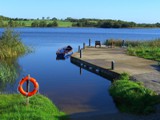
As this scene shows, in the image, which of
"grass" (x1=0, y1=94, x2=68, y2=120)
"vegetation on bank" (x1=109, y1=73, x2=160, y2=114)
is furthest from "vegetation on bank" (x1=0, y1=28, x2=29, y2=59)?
"grass" (x1=0, y1=94, x2=68, y2=120)

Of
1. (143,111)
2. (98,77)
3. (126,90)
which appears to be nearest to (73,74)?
(98,77)

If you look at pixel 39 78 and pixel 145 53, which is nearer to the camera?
pixel 39 78

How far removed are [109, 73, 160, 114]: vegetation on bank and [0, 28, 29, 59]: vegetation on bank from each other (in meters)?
20.1

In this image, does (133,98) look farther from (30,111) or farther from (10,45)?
(10,45)

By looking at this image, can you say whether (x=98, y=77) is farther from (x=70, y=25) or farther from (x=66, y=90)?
(x=70, y=25)

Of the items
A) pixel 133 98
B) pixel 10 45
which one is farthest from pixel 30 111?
pixel 10 45

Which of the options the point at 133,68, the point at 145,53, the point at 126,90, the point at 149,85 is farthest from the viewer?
the point at 145,53

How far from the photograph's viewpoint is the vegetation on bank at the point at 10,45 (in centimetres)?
3518

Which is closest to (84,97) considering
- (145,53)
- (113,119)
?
(113,119)

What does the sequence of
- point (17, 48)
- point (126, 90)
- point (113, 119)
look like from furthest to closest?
point (17, 48)
point (126, 90)
point (113, 119)

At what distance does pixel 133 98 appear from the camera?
14.4 meters

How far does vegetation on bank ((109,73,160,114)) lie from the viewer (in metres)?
13.2

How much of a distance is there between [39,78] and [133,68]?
665 cm

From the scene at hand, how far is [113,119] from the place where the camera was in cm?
1186
